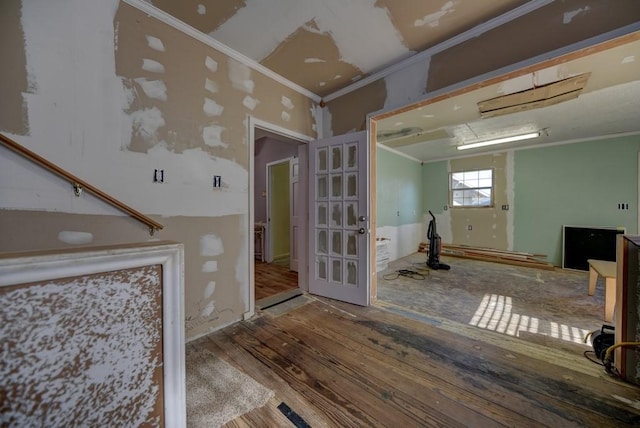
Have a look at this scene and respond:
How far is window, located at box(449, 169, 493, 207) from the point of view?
573cm

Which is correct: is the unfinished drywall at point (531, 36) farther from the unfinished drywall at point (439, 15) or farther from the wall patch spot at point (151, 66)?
the wall patch spot at point (151, 66)

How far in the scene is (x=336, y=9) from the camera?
71.5 inches

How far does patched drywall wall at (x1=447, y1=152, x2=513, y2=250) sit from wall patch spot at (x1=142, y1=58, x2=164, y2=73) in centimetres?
651

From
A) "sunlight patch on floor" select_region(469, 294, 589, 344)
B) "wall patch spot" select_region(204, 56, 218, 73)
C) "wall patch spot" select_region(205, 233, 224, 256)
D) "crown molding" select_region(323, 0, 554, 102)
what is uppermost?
"crown molding" select_region(323, 0, 554, 102)

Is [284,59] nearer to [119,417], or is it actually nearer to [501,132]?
[119,417]

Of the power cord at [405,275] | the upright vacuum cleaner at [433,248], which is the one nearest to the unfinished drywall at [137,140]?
the power cord at [405,275]

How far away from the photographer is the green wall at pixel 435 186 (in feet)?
20.7

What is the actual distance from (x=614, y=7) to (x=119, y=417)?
3445mm

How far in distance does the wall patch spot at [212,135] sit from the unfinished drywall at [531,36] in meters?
2.13

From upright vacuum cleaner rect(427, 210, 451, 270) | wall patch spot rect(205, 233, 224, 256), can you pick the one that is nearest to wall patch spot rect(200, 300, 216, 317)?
wall patch spot rect(205, 233, 224, 256)

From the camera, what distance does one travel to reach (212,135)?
7.07 feet

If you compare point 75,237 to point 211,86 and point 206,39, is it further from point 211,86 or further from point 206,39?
point 206,39

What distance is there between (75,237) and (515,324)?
3872 millimetres

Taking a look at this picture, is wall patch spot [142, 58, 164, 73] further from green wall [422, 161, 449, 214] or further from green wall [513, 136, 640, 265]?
green wall [513, 136, 640, 265]
